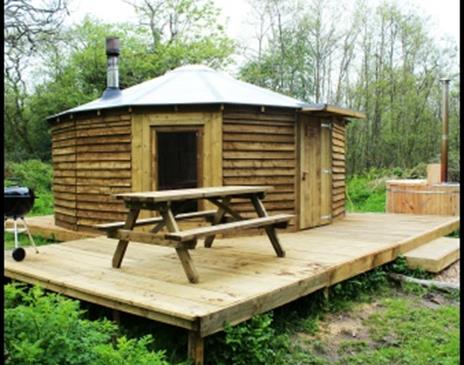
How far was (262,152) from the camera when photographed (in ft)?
21.9

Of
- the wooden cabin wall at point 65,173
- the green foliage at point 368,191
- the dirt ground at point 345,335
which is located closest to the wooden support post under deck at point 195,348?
the dirt ground at point 345,335

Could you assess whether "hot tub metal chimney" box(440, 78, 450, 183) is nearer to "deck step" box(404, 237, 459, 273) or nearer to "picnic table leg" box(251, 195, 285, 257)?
"deck step" box(404, 237, 459, 273)

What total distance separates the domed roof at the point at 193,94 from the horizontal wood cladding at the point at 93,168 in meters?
0.28

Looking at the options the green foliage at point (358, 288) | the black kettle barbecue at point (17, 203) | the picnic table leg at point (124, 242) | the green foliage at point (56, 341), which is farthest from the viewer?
the black kettle barbecue at point (17, 203)

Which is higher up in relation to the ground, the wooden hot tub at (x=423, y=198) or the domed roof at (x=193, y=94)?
the domed roof at (x=193, y=94)

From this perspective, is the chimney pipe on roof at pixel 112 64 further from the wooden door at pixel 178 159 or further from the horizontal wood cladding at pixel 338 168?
the horizontal wood cladding at pixel 338 168

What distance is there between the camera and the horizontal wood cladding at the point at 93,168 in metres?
6.71

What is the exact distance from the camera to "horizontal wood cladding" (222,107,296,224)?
646cm

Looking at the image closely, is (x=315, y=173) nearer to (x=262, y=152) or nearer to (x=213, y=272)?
(x=262, y=152)

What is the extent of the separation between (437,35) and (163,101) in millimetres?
11425

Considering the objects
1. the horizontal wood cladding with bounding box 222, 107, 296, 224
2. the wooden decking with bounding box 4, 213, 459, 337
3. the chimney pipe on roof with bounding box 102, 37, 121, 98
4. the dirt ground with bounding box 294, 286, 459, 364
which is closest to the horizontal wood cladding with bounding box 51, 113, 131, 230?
the wooden decking with bounding box 4, 213, 459, 337

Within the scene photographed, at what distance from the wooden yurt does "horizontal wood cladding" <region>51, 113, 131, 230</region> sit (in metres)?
0.02

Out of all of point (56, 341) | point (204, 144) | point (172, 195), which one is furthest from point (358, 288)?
point (56, 341)

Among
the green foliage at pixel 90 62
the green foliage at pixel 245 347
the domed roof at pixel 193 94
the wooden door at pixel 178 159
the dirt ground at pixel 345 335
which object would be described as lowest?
the dirt ground at pixel 345 335
